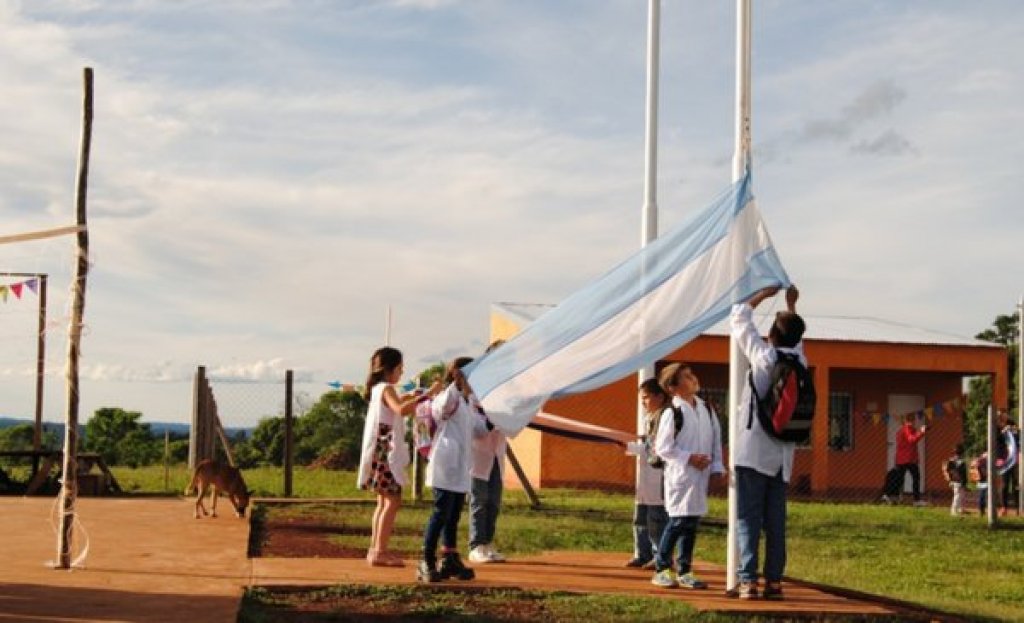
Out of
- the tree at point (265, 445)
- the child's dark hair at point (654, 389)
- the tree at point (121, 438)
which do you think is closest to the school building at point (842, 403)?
the tree at point (265, 445)

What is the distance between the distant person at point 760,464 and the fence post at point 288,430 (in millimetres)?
11033

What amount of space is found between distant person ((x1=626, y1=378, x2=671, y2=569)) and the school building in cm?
1413

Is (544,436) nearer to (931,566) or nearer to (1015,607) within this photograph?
(931,566)

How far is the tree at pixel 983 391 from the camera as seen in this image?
134ft

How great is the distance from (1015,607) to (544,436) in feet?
53.8

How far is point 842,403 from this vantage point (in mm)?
30219

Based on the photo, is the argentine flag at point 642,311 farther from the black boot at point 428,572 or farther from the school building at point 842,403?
the school building at point 842,403

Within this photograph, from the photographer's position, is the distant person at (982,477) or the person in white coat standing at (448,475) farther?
the distant person at (982,477)

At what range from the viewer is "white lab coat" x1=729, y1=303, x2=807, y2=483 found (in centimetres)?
894

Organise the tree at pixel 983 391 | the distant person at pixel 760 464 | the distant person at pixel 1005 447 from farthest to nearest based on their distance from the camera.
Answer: the tree at pixel 983 391 → the distant person at pixel 1005 447 → the distant person at pixel 760 464

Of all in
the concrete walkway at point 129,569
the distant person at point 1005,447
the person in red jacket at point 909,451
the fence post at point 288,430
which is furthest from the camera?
the person in red jacket at point 909,451

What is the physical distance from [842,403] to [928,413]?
3180mm

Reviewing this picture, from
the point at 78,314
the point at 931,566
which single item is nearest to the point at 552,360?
the point at 78,314

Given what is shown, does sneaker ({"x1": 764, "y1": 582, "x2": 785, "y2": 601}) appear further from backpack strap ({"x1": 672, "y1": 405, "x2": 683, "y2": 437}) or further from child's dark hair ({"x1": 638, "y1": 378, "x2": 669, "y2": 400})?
child's dark hair ({"x1": 638, "y1": 378, "x2": 669, "y2": 400})
